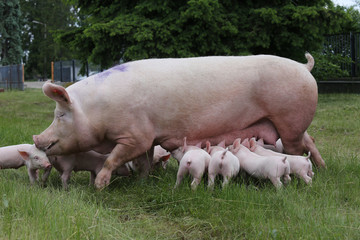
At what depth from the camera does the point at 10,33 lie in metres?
38.9

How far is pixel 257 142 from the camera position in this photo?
4223 mm

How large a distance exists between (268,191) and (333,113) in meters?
6.30

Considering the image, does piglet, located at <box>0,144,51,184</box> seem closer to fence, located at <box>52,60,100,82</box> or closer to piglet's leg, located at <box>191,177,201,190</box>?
piglet's leg, located at <box>191,177,201,190</box>

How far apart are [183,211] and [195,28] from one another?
7844 millimetres

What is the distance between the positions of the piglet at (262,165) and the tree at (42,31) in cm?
4268

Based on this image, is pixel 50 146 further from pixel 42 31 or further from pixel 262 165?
pixel 42 31

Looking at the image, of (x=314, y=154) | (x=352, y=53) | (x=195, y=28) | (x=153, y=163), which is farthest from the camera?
(x=352, y=53)

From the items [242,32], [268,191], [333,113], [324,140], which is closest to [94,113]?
[268,191]

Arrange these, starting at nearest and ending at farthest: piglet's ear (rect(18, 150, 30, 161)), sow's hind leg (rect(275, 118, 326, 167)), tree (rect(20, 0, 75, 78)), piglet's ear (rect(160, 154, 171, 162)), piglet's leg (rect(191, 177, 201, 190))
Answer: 1. piglet's leg (rect(191, 177, 201, 190))
2. piglet's ear (rect(18, 150, 30, 161))
3. sow's hind leg (rect(275, 118, 326, 167))
4. piglet's ear (rect(160, 154, 171, 162))
5. tree (rect(20, 0, 75, 78))

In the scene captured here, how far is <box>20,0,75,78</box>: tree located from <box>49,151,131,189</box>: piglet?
138 feet

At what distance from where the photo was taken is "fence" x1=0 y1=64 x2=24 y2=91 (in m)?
23.2

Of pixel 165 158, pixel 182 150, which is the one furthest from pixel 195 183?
pixel 165 158

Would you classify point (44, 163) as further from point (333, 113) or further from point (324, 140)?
point (333, 113)

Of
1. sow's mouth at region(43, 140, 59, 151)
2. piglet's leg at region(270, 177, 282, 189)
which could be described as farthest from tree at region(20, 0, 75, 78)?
piglet's leg at region(270, 177, 282, 189)
